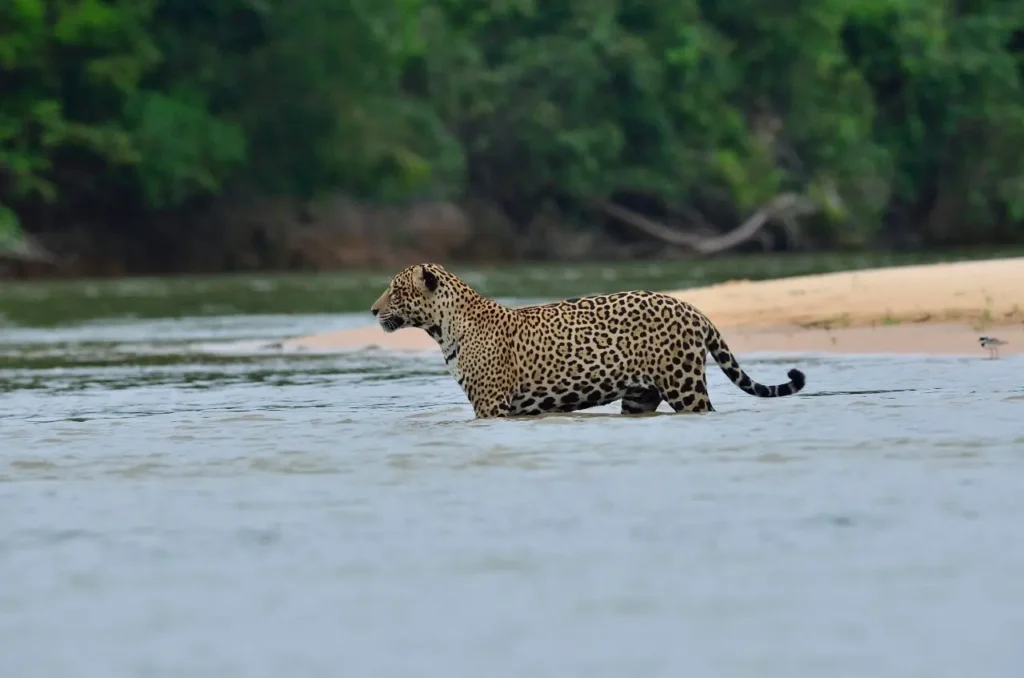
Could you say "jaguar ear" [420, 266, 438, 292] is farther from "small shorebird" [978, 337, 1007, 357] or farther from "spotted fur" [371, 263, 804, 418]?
"small shorebird" [978, 337, 1007, 357]

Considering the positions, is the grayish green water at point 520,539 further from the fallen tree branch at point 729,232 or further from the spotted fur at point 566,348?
the fallen tree branch at point 729,232

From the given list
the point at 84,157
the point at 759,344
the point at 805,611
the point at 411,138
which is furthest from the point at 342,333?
the point at 411,138

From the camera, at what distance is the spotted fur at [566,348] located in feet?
38.8

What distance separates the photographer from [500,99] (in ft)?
175

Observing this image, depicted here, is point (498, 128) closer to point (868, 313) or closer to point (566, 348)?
point (868, 313)

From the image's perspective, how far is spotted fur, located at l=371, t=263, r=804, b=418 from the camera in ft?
38.8

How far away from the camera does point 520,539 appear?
8.20 meters

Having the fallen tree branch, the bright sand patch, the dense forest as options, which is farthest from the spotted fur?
the fallen tree branch

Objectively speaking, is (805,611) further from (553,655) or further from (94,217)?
(94,217)

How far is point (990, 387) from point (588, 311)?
3.03 meters

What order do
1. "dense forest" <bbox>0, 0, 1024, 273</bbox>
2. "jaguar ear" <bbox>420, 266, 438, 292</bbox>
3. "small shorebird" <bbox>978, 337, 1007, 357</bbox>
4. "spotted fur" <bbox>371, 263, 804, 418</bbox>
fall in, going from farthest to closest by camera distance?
"dense forest" <bbox>0, 0, 1024, 273</bbox> → "small shorebird" <bbox>978, 337, 1007, 357</bbox> → "jaguar ear" <bbox>420, 266, 438, 292</bbox> → "spotted fur" <bbox>371, 263, 804, 418</bbox>

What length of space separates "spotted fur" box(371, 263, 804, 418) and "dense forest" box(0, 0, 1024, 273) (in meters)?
31.2

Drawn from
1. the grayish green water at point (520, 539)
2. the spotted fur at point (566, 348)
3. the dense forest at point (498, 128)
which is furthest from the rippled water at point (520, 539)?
the dense forest at point (498, 128)

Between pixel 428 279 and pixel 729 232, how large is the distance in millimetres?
44152
